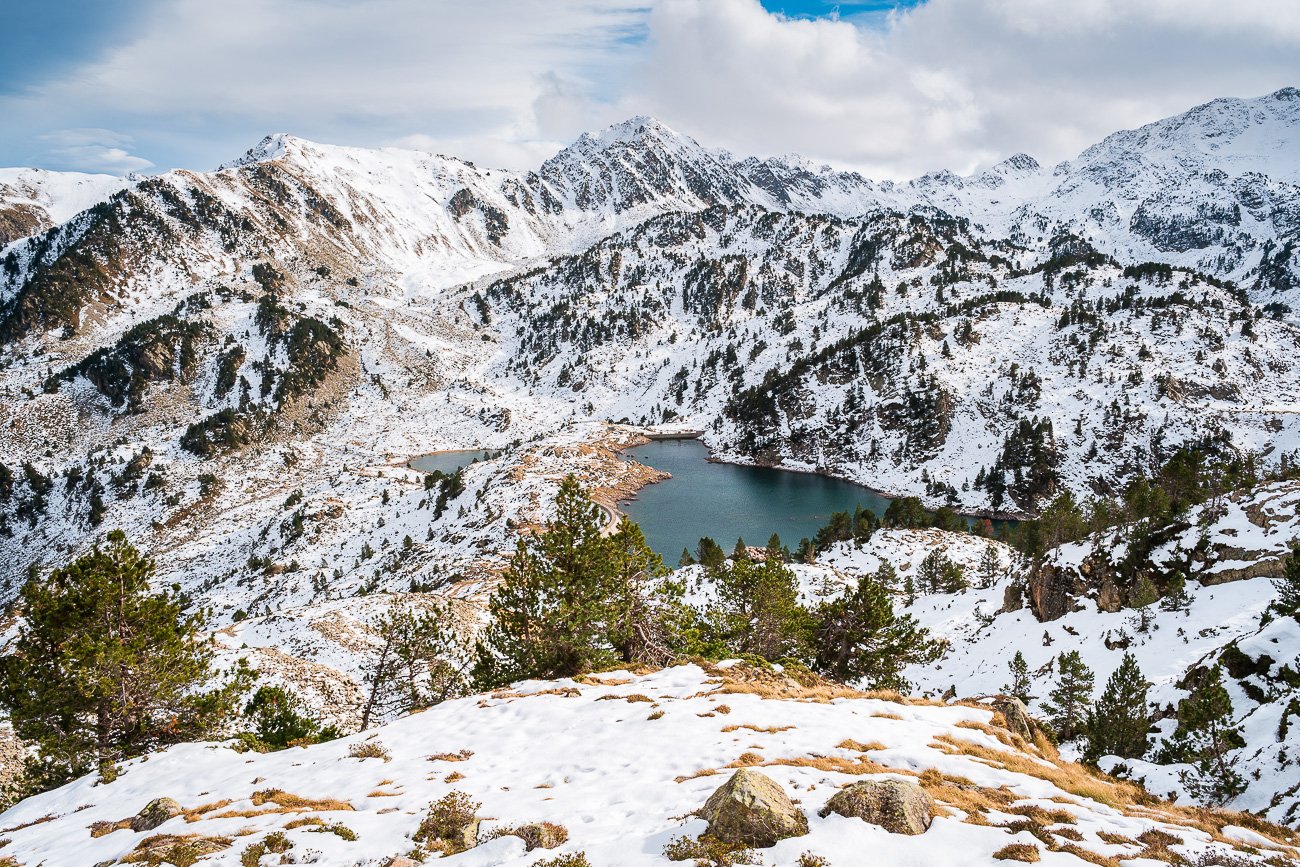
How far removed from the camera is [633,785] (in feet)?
45.1

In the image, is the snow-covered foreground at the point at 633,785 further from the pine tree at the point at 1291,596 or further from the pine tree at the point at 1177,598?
the pine tree at the point at 1177,598

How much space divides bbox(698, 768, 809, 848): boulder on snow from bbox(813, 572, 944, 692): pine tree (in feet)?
85.5

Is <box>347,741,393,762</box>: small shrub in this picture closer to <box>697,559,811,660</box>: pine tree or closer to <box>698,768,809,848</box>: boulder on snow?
<box>698,768,809,848</box>: boulder on snow

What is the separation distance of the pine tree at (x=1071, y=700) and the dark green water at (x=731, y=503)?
72029mm

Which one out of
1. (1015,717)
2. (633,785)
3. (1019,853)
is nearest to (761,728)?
(633,785)

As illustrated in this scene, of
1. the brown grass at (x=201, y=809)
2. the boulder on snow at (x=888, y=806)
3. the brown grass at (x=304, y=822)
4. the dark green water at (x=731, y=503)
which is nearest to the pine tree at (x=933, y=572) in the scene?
the dark green water at (x=731, y=503)

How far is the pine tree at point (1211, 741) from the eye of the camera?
19.2 meters

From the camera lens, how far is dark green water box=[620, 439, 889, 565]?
12106cm

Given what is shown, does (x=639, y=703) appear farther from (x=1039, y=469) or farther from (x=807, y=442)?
(x=807, y=442)

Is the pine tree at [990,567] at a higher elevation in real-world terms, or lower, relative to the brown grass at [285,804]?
lower

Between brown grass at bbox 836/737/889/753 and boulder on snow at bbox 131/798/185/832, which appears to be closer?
boulder on snow at bbox 131/798/185/832

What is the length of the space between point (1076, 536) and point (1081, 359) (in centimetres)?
11496

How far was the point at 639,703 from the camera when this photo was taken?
1930 cm

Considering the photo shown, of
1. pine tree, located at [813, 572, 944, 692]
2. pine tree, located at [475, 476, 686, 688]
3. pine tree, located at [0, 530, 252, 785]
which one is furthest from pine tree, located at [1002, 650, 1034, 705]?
pine tree, located at [0, 530, 252, 785]
